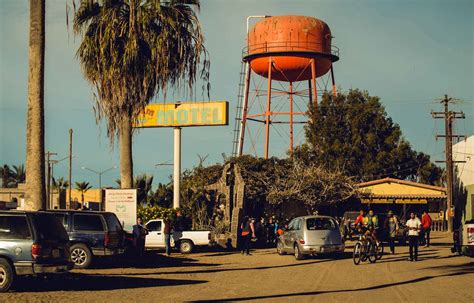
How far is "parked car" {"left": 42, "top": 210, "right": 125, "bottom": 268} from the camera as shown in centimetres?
2130

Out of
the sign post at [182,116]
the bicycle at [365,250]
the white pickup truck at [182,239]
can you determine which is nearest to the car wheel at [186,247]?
the white pickup truck at [182,239]

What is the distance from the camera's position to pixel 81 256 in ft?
69.9

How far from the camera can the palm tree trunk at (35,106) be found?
19156 mm

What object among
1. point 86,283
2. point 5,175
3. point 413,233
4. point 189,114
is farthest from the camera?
point 5,175

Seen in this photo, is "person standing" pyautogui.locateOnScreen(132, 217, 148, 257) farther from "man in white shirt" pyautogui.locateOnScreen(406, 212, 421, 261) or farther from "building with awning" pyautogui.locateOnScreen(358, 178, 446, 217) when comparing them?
"building with awning" pyautogui.locateOnScreen(358, 178, 446, 217)

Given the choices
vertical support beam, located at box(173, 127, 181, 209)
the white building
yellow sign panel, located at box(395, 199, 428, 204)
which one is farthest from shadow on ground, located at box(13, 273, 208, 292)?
the white building

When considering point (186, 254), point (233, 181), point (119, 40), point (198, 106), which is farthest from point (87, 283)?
point (198, 106)

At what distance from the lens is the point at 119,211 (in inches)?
1117

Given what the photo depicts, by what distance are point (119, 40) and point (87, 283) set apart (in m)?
→ 10.1

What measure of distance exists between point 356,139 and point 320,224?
A: 31.2 m

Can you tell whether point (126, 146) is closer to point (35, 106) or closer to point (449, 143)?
point (35, 106)

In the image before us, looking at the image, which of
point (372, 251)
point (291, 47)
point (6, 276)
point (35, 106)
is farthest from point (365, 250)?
point (291, 47)

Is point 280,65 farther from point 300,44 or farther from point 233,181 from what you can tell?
point 233,181

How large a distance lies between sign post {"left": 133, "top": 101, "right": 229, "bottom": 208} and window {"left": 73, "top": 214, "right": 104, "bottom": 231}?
62.3 ft
